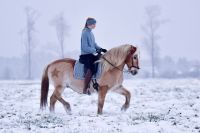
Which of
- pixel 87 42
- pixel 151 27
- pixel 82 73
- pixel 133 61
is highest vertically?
pixel 151 27

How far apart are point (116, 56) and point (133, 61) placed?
0.57 metres

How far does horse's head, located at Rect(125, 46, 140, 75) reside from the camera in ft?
45.7

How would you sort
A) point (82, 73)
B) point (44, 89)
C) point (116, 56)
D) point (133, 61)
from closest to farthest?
point (133, 61)
point (116, 56)
point (82, 73)
point (44, 89)

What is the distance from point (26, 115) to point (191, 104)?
19.9 feet

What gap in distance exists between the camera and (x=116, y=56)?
14.2 m

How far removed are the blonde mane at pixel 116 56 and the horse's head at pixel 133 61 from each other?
115 mm

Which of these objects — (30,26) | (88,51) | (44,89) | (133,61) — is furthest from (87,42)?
(30,26)

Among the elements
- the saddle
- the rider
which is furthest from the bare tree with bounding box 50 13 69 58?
the rider

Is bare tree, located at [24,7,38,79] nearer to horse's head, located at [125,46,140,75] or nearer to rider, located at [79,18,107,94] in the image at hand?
rider, located at [79,18,107,94]

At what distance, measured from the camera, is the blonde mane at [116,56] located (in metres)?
14.1

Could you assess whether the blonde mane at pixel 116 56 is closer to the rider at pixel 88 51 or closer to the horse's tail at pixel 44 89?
the rider at pixel 88 51

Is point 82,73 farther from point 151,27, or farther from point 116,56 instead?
point 151,27

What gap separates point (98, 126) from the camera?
11.3m

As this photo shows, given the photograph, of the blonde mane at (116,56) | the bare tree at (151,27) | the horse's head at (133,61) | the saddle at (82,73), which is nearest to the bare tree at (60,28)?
the bare tree at (151,27)
